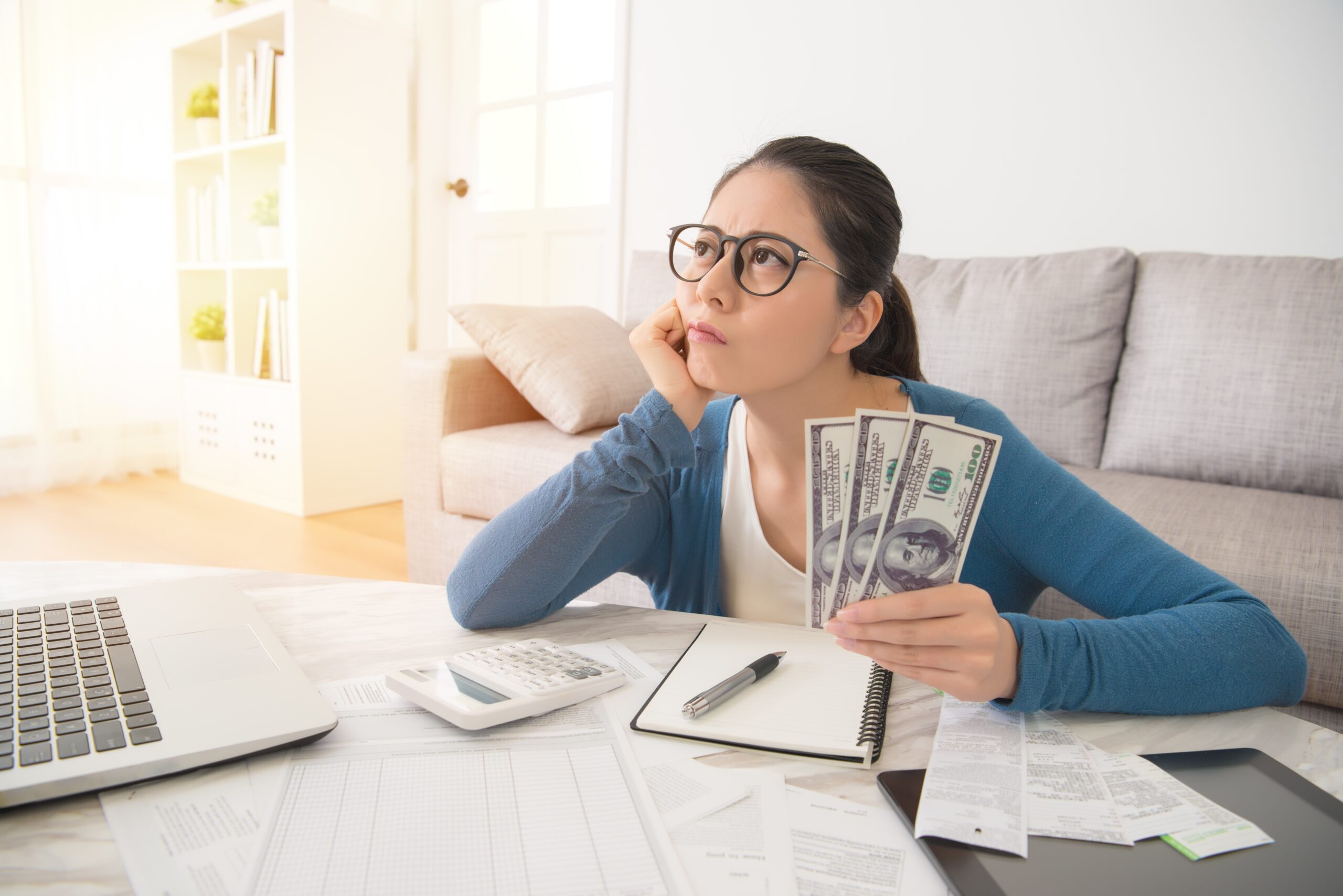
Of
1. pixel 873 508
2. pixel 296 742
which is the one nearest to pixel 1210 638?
pixel 873 508

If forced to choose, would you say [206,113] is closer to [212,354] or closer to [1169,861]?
[212,354]

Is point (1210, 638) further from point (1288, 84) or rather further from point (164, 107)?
point (164, 107)

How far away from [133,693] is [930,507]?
601 millimetres

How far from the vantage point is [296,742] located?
0.61 metres

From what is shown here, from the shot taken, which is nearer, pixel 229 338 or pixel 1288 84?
pixel 1288 84

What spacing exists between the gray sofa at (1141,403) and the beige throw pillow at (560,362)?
0.25 ft

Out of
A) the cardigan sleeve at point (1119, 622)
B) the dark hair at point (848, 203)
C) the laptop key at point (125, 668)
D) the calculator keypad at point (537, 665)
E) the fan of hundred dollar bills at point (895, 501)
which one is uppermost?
the dark hair at point (848, 203)

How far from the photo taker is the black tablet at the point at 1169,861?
50 centimetres

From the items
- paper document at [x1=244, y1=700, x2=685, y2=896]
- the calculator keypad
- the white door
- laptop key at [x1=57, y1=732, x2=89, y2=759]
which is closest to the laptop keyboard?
laptop key at [x1=57, y1=732, x2=89, y2=759]

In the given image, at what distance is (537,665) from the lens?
0.75 metres

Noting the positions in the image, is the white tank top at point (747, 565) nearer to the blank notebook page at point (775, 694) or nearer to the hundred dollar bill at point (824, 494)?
the blank notebook page at point (775, 694)

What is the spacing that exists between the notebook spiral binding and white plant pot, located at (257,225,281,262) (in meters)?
3.28

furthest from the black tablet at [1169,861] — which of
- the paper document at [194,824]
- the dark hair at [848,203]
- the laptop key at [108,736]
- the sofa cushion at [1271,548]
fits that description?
the sofa cushion at [1271,548]

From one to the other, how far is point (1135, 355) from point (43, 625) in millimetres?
2053
